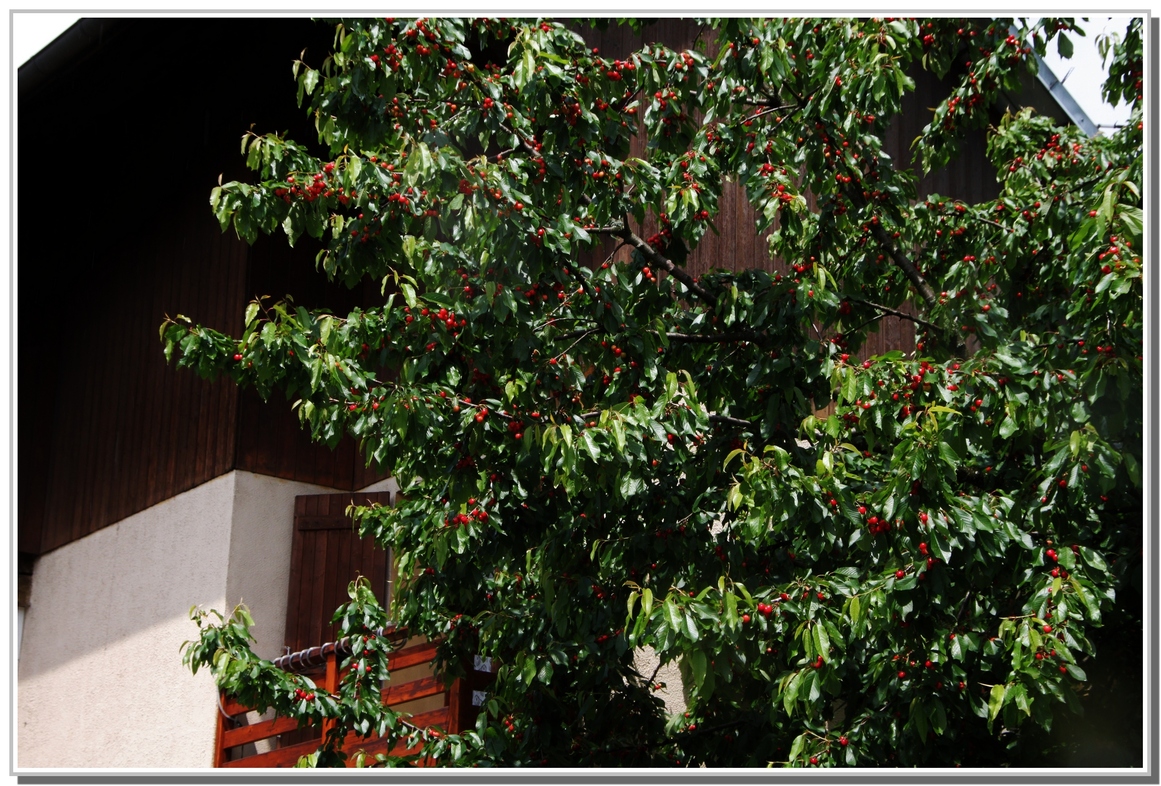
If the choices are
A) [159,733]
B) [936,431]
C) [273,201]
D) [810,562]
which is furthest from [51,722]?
[936,431]

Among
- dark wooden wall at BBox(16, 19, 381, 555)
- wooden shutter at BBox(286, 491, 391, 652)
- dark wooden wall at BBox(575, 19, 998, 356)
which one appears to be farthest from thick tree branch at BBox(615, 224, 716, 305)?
dark wooden wall at BBox(16, 19, 381, 555)

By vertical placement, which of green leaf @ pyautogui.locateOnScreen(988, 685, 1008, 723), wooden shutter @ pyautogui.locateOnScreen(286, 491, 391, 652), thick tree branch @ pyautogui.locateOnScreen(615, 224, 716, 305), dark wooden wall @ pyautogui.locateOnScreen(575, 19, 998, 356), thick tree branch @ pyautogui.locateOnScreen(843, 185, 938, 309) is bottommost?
green leaf @ pyautogui.locateOnScreen(988, 685, 1008, 723)

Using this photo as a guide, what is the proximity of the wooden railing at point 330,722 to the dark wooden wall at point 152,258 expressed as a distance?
1.66m

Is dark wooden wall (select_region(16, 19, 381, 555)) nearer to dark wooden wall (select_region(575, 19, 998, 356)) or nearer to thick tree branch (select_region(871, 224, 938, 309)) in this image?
dark wooden wall (select_region(575, 19, 998, 356))

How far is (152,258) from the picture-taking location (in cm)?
948

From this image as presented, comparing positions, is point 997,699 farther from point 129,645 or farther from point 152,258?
point 152,258

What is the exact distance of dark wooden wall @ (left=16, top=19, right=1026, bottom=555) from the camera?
7.93 metres

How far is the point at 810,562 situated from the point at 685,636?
1142 millimetres

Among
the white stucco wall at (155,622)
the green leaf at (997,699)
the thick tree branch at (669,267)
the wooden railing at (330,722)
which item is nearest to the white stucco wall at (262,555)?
the white stucco wall at (155,622)

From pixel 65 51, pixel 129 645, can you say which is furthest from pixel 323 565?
pixel 65 51

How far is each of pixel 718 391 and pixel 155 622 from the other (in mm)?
5135

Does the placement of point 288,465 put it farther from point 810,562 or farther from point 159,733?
point 810,562

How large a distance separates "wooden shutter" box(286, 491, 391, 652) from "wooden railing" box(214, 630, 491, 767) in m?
0.48

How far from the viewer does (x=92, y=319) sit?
9.92 m
